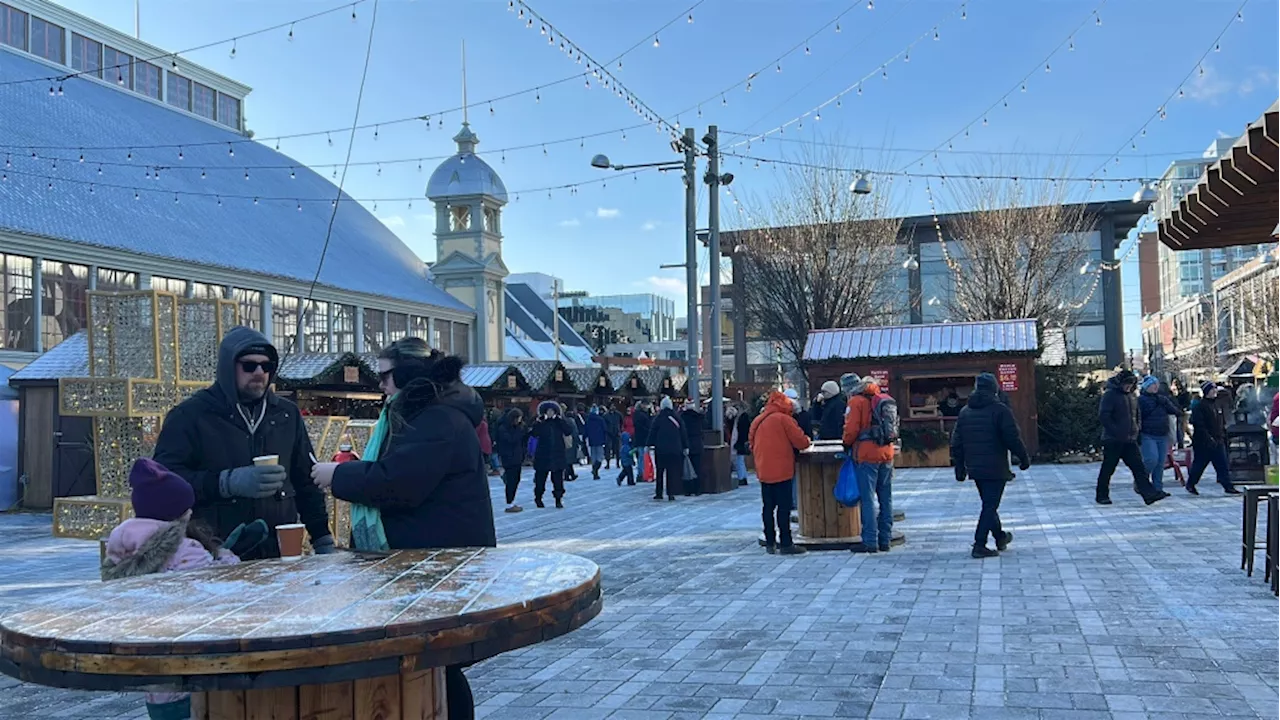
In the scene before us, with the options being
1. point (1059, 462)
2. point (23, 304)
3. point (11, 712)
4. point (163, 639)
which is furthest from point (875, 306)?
point (163, 639)

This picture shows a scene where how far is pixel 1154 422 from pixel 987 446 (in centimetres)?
566

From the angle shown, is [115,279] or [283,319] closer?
[115,279]

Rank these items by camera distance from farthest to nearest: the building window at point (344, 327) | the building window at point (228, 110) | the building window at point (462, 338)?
1. the building window at point (462, 338)
2. the building window at point (228, 110)
3. the building window at point (344, 327)

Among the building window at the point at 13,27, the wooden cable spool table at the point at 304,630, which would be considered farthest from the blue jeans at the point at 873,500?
the building window at the point at 13,27

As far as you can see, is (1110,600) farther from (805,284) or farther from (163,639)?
(805,284)

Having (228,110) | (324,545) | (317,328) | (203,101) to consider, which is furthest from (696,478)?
(228,110)

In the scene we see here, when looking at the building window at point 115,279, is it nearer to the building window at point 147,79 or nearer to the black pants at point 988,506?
the building window at point 147,79

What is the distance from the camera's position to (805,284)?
34219 mm

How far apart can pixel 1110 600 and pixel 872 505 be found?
9.35 ft

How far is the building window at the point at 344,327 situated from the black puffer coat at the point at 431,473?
110 ft

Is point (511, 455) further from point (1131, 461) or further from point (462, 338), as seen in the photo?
point (462, 338)

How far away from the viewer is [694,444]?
1781 cm

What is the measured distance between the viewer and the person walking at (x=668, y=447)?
16.9 meters

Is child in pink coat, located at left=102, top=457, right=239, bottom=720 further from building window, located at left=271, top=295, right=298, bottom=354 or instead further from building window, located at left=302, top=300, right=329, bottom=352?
building window, located at left=302, top=300, right=329, bottom=352
